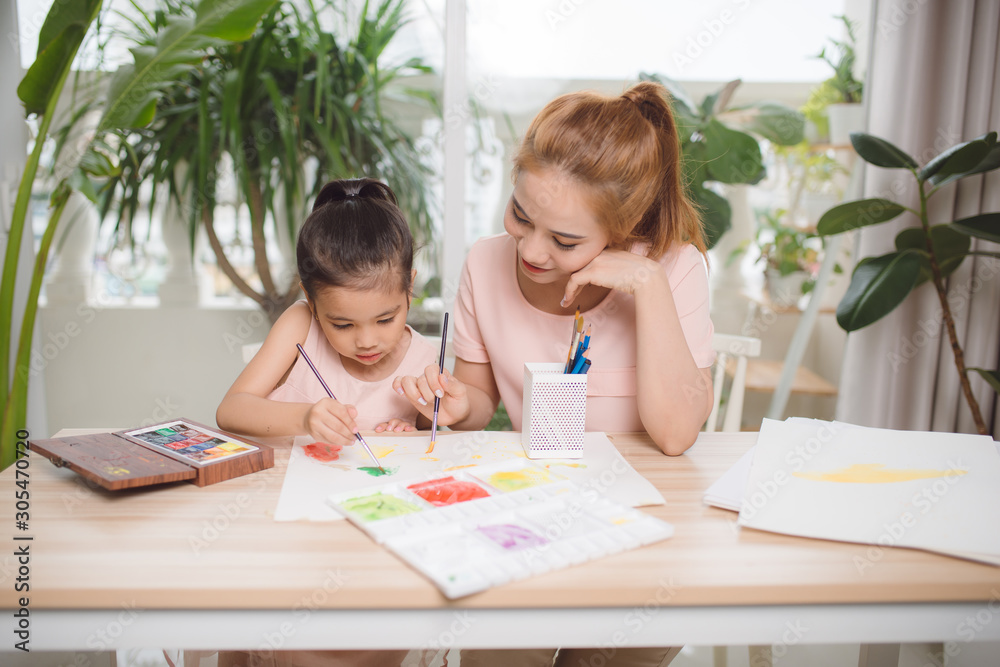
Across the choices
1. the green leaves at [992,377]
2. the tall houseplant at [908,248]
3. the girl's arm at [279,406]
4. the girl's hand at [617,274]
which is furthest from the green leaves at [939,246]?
the girl's arm at [279,406]

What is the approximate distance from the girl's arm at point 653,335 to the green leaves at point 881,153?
125cm

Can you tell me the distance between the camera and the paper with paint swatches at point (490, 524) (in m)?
0.64

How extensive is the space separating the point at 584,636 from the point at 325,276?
718 millimetres

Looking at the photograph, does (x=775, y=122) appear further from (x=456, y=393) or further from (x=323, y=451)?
(x=323, y=451)

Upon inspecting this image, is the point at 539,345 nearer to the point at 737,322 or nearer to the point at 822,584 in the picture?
the point at 822,584

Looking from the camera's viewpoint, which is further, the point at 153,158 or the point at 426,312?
the point at 426,312

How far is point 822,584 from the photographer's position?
64 cm

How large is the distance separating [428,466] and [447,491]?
0.11 meters

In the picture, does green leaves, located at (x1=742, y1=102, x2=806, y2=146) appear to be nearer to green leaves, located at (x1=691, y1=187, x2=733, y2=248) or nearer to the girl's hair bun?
green leaves, located at (x1=691, y1=187, x2=733, y2=248)

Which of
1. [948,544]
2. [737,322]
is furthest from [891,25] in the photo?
[948,544]

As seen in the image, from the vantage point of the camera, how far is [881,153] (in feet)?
6.36

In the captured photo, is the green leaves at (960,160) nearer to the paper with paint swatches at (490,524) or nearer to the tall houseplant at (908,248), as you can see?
the tall houseplant at (908,248)

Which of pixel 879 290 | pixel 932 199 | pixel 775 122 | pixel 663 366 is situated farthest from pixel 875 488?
pixel 775 122

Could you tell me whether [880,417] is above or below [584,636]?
below
